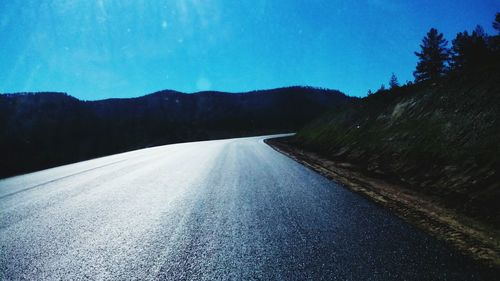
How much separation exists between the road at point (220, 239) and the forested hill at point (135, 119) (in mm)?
47406

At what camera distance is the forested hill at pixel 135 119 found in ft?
219

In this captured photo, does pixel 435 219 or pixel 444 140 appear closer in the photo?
pixel 435 219

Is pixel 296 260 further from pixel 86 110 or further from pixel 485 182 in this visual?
pixel 86 110

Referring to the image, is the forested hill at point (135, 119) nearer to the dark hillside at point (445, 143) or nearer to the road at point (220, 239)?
the dark hillside at point (445, 143)

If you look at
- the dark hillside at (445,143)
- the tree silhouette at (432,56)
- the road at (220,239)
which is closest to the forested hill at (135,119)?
the tree silhouette at (432,56)

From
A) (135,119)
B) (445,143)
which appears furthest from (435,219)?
(135,119)

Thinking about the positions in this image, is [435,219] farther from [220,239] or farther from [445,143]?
[445,143]

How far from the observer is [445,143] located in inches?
255

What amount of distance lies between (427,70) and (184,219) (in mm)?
58286

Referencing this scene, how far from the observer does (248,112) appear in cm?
11262

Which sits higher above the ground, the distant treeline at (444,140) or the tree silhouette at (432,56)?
the tree silhouette at (432,56)

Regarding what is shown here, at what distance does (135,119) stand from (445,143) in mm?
93697

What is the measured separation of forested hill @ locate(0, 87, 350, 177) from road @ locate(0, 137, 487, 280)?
47.4 meters

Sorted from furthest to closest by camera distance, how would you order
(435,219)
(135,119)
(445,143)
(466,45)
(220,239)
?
(135,119), (466,45), (445,143), (435,219), (220,239)
